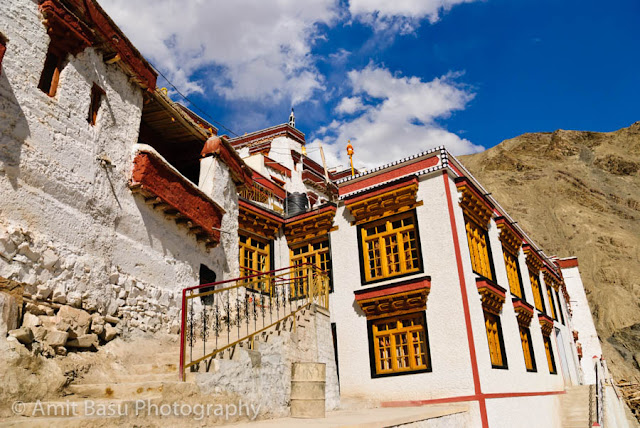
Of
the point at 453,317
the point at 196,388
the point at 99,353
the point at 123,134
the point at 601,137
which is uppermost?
the point at 601,137

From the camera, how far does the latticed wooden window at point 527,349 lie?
52.5ft

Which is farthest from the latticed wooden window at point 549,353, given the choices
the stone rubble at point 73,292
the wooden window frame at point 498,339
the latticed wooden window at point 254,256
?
the stone rubble at point 73,292

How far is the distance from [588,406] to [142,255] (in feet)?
51.8

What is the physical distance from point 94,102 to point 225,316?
19.7 ft

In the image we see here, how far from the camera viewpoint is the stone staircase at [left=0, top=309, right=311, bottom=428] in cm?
478

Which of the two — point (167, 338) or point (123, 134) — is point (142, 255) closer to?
point (167, 338)

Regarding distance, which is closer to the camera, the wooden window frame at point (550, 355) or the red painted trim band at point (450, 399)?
the red painted trim band at point (450, 399)

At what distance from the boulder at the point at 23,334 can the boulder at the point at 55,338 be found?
351 millimetres

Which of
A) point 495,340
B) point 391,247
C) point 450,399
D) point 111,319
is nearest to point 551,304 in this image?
point 495,340

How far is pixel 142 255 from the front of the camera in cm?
934

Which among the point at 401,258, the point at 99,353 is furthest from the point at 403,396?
the point at 99,353

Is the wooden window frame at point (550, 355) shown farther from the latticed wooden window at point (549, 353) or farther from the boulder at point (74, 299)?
the boulder at point (74, 299)

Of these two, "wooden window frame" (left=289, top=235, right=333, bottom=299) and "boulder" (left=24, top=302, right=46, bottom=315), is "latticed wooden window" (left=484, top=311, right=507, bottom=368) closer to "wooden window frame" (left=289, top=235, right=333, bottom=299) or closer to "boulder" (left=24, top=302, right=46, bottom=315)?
"wooden window frame" (left=289, top=235, right=333, bottom=299)

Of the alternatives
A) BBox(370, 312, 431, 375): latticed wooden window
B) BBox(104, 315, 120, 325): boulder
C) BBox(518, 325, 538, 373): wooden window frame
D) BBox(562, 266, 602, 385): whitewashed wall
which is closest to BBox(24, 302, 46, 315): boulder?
BBox(104, 315, 120, 325): boulder
